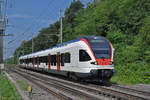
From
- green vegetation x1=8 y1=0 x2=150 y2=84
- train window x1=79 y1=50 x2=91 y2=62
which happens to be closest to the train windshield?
train window x1=79 y1=50 x2=91 y2=62

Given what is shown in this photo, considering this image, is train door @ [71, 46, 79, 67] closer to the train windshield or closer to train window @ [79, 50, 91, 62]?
train window @ [79, 50, 91, 62]

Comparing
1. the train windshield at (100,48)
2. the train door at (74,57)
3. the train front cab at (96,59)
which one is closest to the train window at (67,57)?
the train door at (74,57)

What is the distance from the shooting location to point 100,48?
16.4 m

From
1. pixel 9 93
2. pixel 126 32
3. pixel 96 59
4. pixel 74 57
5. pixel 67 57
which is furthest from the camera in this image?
pixel 126 32

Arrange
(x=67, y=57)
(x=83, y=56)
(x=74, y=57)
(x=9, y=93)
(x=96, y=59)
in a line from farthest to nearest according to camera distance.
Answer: (x=67, y=57) → (x=74, y=57) → (x=83, y=56) → (x=96, y=59) → (x=9, y=93)

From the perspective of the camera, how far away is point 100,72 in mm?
15914

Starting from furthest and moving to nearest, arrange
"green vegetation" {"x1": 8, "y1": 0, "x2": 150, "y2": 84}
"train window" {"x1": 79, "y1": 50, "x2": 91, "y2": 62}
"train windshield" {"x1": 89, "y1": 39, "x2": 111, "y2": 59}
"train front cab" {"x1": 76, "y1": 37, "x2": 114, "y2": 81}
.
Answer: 1. "green vegetation" {"x1": 8, "y1": 0, "x2": 150, "y2": 84}
2. "train window" {"x1": 79, "y1": 50, "x2": 91, "y2": 62}
3. "train windshield" {"x1": 89, "y1": 39, "x2": 111, "y2": 59}
4. "train front cab" {"x1": 76, "y1": 37, "x2": 114, "y2": 81}

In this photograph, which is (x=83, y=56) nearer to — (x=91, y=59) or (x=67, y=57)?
(x=91, y=59)

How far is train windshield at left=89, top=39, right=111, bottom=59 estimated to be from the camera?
16.0 metres

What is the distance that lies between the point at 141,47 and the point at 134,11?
31.2 feet

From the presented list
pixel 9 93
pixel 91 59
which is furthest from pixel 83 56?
pixel 9 93

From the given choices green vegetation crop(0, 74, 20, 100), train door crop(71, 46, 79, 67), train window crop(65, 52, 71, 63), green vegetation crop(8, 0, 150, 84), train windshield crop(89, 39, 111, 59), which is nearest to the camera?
green vegetation crop(0, 74, 20, 100)

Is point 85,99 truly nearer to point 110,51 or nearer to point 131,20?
point 110,51

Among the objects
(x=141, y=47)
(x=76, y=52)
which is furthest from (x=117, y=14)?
(x=76, y=52)
